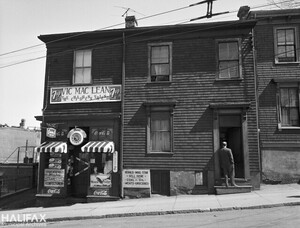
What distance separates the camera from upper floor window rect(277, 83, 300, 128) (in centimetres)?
1488

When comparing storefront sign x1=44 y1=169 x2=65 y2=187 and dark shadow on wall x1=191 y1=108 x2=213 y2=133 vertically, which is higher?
dark shadow on wall x1=191 y1=108 x2=213 y2=133

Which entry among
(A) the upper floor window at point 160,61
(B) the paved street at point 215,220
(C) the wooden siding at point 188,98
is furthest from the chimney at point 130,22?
(B) the paved street at point 215,220

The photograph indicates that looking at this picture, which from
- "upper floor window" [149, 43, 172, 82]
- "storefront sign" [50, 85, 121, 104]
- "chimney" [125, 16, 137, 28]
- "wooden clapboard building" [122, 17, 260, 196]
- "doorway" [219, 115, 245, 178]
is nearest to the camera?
"wooden clapboard building" [122, 17, 260, 196]

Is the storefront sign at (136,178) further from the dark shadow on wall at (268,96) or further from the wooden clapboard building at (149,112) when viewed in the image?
the dark shadow on wall at (268,96)

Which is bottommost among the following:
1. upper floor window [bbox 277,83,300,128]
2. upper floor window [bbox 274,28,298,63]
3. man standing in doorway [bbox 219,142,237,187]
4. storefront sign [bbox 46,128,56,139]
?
man standing in doorway [bbox 219,142,237,187]

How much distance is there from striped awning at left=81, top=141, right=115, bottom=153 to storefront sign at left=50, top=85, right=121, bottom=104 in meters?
2.20

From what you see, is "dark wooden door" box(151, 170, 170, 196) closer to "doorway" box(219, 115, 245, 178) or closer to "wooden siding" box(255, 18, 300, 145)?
"doorway" box(219, 115, 245, 178)

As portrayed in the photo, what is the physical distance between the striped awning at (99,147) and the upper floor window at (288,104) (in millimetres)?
8377

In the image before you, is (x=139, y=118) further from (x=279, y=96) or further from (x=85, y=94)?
(x=279, y=96)

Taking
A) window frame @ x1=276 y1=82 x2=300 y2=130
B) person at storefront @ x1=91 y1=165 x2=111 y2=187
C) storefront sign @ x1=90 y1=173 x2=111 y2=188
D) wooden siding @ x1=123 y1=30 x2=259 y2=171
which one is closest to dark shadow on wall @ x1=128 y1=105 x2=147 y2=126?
wooden siding @ x1=123 y1=30 x2=259 y2=171

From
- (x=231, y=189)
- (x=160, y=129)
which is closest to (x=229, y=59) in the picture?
(x=160, y=129)

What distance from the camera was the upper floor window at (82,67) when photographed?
50.6ft

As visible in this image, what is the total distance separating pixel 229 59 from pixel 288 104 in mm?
3851

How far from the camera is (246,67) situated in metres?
14.1
